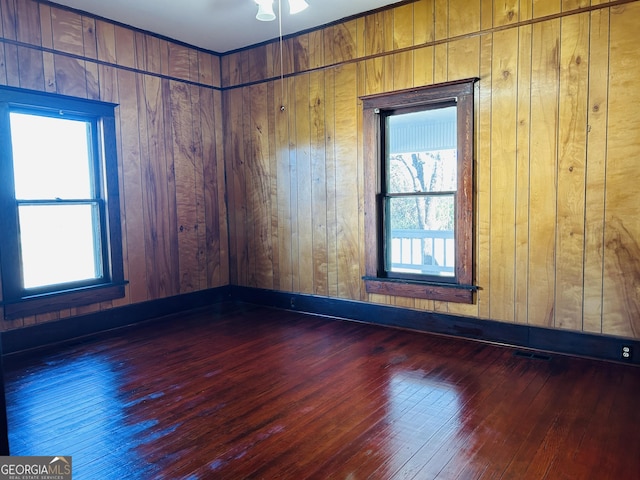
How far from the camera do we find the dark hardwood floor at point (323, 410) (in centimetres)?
204

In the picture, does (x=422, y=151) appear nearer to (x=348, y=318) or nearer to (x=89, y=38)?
(x=348, y=318)

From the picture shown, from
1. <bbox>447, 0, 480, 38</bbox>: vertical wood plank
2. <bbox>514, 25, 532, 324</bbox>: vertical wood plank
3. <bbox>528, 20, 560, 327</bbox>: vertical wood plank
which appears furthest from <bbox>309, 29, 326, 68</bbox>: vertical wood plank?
<bbox>528, 20, 560, 327</bbox>: vertical wood plank

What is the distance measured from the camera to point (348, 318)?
4520mm

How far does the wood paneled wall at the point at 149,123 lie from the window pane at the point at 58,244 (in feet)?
0.96

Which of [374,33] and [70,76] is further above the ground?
[374,33]

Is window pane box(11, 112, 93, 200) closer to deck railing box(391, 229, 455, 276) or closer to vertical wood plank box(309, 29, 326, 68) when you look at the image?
vertical wood plank box(309, 29, 326, 68)

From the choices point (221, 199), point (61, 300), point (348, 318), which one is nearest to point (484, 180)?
point (348, 318)

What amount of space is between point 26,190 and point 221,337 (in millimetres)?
2075

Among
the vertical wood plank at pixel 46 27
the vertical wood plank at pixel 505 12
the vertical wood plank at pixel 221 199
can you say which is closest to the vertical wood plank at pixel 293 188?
the vertical wood plank at pixel 221 199

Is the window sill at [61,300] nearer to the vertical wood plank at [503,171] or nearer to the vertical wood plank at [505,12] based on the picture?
the vertical wood plank at [503,171]

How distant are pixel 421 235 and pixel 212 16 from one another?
286 centimetres

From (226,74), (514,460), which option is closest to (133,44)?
(226,74)

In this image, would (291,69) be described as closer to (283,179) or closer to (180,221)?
(283,179)

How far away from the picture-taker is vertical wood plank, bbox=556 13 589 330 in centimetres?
323
